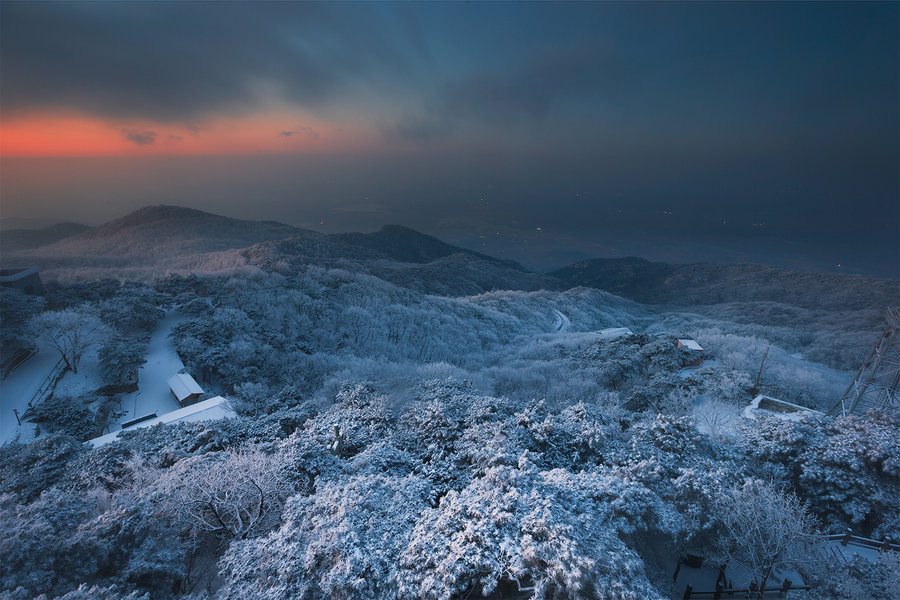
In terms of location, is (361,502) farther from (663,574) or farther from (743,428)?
(743,428)

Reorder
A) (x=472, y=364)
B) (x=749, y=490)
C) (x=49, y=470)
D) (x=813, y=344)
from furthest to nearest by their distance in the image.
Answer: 1. (x=813, y=344)
2. (x=472, y=364)
3. (x=49, y=470)
4. (x=749, y=490)

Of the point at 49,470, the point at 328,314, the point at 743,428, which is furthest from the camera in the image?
the point at 328,314

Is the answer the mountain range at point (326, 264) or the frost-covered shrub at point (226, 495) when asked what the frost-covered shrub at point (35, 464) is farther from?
the mountain range at point (326, 264)

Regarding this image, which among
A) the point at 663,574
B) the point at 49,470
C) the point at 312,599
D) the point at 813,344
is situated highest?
the point at 312,599

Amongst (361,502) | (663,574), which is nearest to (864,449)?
(663,574)

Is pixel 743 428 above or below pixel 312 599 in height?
below

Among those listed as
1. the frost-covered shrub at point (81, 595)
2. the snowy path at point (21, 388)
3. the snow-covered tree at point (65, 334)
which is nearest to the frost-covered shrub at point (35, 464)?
the snowy path at point (21, 388)

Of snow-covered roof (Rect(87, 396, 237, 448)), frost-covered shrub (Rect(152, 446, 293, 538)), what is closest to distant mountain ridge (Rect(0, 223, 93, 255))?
snow-covered roof (Rect(87, 396, 237, 448))
